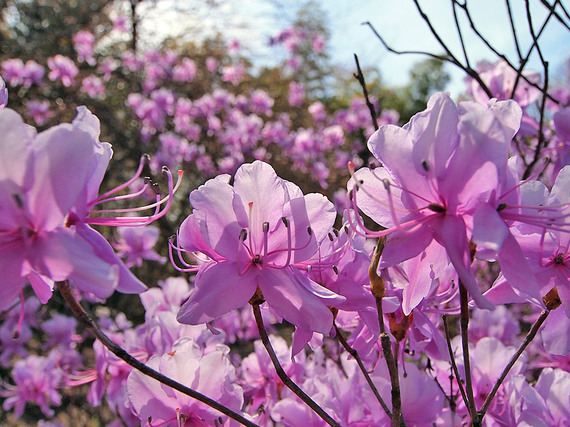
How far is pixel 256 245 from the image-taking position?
0.79 meters

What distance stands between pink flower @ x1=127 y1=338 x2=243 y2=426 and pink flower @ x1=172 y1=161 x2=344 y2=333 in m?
0.22

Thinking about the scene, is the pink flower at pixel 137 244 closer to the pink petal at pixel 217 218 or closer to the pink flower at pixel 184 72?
the pink petal at pixel 217 218

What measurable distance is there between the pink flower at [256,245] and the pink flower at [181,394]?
0.71ft

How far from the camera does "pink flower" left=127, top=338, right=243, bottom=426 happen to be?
35.3 inches

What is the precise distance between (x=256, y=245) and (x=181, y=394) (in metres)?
0.29

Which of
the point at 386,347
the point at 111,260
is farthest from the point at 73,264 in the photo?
the point at 386,347

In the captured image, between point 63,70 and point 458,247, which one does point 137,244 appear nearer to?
point 458,247

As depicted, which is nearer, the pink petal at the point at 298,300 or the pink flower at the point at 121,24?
the pink petal at the point at 298,300

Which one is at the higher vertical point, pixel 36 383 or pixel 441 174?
pixel 441 174

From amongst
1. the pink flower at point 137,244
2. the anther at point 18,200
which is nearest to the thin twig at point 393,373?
the anther at point 18,200

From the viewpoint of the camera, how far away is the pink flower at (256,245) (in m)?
0.75

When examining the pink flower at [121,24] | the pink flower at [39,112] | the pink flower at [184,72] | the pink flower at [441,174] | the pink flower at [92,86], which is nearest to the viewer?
the pink flower at [441,174]

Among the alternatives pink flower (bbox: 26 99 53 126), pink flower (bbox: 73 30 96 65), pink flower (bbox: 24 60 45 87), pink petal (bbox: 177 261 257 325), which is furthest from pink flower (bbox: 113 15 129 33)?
pink petal (bbox: 177 261 257 325)

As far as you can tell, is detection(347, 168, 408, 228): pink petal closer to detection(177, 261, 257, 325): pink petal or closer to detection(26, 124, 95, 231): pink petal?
detection(177, 261, 257, 325): pink petal
